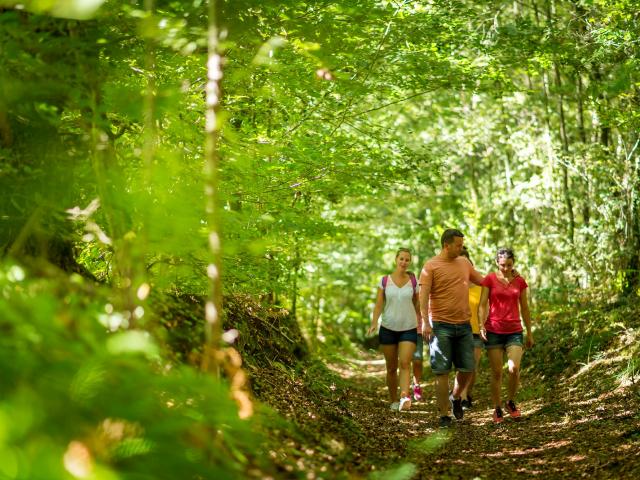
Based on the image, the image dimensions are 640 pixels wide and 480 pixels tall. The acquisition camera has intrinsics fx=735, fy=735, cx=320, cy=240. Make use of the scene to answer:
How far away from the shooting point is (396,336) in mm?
10398

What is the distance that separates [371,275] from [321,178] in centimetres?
1815

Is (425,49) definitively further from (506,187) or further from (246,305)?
(506,187)

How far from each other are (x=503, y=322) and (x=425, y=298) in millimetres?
1154

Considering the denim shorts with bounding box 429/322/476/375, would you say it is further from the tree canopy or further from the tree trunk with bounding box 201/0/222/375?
the tree trunk with bounding box 201/0/222/375

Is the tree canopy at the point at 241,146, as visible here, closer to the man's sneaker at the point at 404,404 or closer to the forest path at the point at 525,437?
the forest path at the point at 525,437

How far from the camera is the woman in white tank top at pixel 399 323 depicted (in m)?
10.1

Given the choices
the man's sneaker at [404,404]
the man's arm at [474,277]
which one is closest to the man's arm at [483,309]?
the man's arm at [474,277]

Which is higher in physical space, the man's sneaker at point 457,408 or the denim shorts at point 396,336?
the denim shorts at point 396,336

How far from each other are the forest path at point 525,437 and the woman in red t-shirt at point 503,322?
0.57 m

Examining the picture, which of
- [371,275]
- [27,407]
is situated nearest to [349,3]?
[27,407]

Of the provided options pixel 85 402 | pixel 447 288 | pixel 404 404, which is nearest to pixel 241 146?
pixel 447 288

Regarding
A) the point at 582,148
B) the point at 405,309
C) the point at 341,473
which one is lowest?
the point at 405,309

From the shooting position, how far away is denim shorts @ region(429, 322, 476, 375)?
29.8 ft

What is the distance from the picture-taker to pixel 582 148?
13609 millimetres
